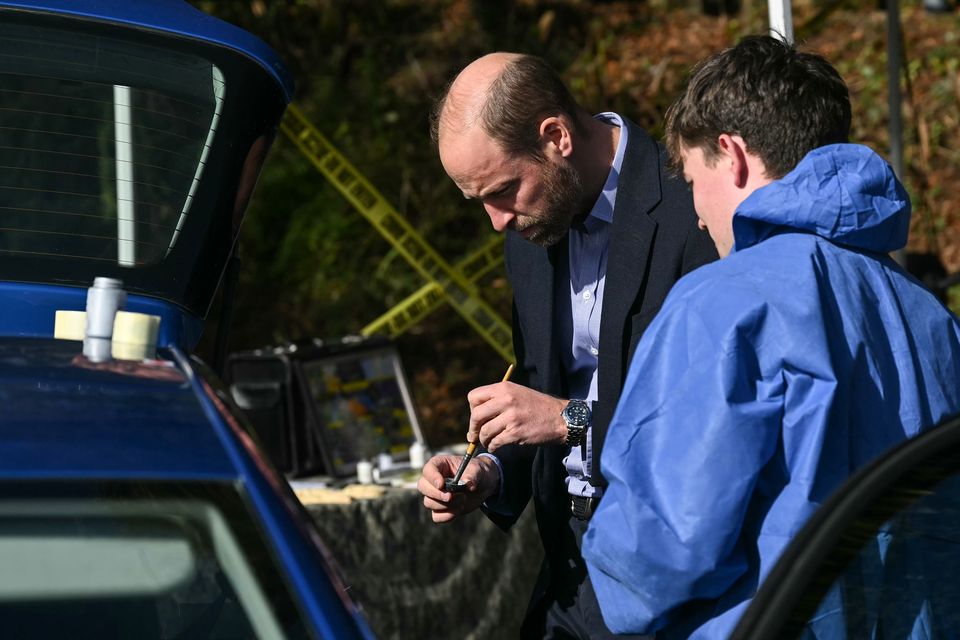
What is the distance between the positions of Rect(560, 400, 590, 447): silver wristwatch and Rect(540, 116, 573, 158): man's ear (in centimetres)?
53

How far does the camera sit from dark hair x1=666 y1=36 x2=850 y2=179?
6.19 ft

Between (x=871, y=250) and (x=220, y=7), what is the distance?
26.9 feet

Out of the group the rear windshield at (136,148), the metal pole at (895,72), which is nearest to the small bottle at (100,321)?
the rear windshield at (136,148)

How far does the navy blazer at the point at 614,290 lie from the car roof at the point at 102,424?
1.01m

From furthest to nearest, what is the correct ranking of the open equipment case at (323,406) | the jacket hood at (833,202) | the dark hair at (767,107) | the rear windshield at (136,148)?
the open equipment case at (323,406) → the rear windshield at (136,148) → the dark hair at (767,107) → the jacket hood at (833,202)

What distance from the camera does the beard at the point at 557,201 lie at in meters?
2.62

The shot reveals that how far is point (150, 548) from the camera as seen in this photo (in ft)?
5.07

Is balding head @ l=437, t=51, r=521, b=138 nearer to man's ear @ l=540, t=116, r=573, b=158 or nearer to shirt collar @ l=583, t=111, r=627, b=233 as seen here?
man's ear @ l=540, t=116, r=573, b=158

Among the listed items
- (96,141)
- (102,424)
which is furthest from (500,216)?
(102,424)

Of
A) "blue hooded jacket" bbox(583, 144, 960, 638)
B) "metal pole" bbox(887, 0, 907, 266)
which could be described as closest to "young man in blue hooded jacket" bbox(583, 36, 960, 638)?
"blue hooded jacket" bbox(583, 144, 960, 638)

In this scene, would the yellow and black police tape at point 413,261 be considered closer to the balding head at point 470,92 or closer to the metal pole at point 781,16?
the metal pole at point 781,16

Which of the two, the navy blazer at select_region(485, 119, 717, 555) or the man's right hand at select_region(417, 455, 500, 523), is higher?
the navy blazer at select_region(485, 119, 717, 555)

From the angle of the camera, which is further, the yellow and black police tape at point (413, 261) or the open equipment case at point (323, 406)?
the yellow and black police tape at point (413, 261)

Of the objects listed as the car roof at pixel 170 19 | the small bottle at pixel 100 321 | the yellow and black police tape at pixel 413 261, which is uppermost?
the car roof at pixel 170 19
